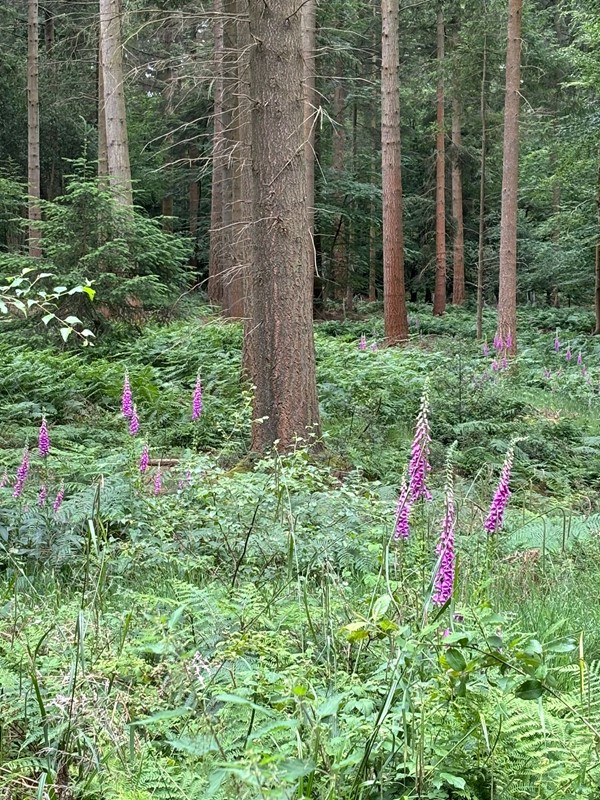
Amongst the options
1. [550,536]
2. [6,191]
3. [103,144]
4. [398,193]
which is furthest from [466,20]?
[550,536]

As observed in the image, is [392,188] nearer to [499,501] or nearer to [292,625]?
[499,501]

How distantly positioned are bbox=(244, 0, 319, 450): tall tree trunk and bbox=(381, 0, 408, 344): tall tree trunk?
26.1ft

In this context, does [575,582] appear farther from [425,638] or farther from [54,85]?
[54,85]

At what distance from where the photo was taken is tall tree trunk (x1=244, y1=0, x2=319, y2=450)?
20.3ft

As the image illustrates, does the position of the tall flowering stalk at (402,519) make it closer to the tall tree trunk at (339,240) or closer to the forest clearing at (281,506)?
the forest clearing at (281,506)

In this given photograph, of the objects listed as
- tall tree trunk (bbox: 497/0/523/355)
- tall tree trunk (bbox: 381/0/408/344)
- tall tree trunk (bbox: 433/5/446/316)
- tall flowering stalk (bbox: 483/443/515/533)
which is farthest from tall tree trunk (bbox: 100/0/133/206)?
tall flowering stalk (bbox: 483/443/515/533)

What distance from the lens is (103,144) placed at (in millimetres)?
20234

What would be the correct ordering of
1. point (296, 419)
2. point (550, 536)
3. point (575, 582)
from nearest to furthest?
point (575, 582)
point (550, 536)
point (296, 419)

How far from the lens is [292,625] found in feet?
8.24

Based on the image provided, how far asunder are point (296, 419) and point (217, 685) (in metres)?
4.39

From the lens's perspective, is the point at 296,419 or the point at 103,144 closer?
the point at 296,419

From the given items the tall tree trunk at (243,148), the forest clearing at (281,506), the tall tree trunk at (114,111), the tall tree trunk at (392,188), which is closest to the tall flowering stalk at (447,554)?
the forest clearing at (281,506)

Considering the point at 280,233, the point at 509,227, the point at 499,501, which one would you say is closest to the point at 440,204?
the point at 509,227

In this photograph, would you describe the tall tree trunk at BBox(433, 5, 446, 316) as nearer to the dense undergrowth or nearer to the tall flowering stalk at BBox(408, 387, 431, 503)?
the dense undergrowth
